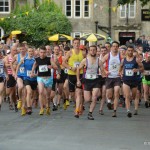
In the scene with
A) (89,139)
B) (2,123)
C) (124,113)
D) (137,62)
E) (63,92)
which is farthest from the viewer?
(63,92)

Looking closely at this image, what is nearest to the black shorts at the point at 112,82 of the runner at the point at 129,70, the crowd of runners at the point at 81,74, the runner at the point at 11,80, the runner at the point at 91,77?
the crowd of runners at the point at 81,74

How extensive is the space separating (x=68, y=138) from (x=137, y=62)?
5.50 m

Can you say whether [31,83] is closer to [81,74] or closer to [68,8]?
[81,74]

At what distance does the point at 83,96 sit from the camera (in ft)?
59.4

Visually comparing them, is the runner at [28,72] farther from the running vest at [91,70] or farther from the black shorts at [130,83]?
the black shorts at [130,83]

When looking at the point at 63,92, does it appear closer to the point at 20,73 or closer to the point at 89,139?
the point at 20,73

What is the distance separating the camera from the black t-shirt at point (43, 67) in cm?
1798

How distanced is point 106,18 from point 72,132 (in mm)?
40464

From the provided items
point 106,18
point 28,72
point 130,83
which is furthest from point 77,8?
point 130,83

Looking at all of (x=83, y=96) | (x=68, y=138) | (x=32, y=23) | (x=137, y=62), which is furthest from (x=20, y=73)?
(x=32, y=23)

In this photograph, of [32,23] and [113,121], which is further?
[32,23]

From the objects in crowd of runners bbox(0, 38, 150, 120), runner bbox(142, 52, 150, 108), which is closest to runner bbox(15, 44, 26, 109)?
crowd of runners bbox(0, 38, 150, 120)

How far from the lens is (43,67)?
18.0 meters

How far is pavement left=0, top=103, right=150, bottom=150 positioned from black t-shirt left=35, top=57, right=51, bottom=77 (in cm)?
108
